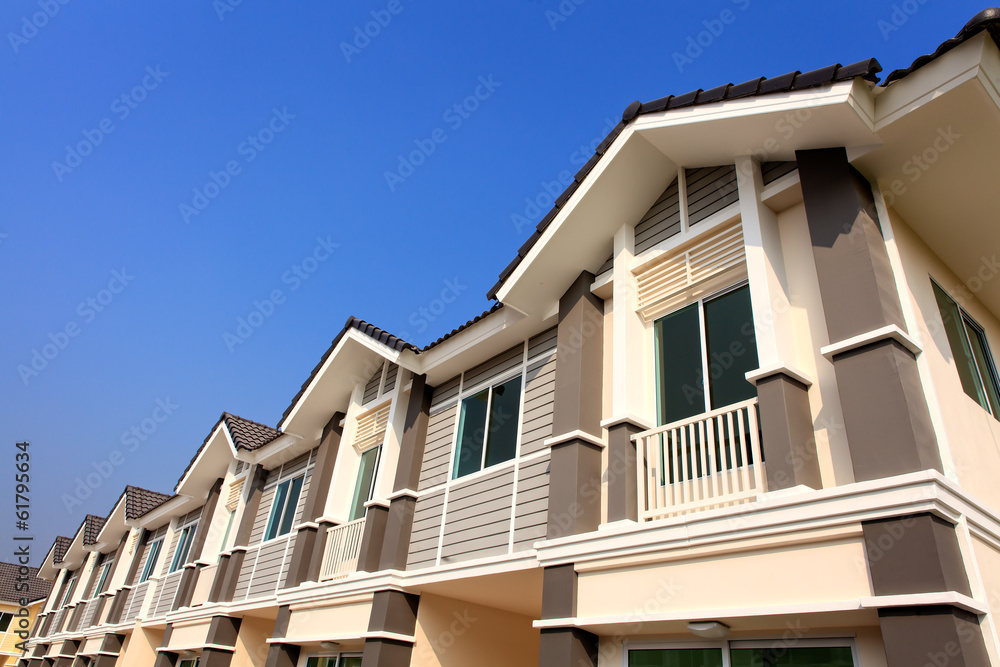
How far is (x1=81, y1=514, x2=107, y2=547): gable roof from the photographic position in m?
Answer: 26.9

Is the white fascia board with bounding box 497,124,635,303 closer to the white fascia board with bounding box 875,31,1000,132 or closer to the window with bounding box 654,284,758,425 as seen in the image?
the window with bounding box 654,284,758,425

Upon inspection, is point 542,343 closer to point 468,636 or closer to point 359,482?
point 468,636

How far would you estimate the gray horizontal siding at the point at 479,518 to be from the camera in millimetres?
8742

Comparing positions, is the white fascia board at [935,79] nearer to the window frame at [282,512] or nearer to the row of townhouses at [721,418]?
the row of townhouses at [721,418]

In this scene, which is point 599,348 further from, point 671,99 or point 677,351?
point 671,99

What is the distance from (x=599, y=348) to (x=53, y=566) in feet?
114

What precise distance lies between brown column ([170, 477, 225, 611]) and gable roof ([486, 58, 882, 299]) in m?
12.3

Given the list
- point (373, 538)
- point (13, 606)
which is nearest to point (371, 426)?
point (373, 538)

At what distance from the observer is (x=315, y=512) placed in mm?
12828

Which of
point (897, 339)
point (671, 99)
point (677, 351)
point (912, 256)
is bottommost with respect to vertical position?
point (897, 339)

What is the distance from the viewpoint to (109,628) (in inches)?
798

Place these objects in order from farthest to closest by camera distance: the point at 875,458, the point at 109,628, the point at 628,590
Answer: the point at 109,628
the point at 628,590
the point at 875,458

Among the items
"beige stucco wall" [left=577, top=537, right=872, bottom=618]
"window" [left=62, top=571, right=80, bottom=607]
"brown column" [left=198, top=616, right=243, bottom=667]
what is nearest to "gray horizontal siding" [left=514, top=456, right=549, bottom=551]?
"beige stucco wall" [left=577, top=537, right=872, bottom=618]

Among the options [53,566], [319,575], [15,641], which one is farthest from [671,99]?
[15,641]
